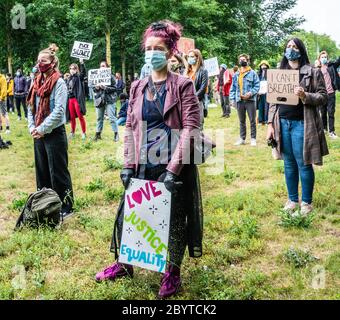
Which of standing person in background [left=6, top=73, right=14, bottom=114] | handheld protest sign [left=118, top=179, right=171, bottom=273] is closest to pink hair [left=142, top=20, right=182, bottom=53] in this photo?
→ handheld protest sign [left=118, top=179, right=171, bottom=273]

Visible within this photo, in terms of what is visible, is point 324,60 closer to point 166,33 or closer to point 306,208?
point 306,208

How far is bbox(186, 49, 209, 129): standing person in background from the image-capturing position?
8.09 m

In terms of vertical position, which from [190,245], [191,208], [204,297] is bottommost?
[204,297]

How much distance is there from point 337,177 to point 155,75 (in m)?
4.52

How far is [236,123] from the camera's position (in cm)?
1570

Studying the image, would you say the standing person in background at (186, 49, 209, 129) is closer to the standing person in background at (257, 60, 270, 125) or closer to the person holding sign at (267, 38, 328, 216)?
the person holding sign at (267, 38, 328, 216)

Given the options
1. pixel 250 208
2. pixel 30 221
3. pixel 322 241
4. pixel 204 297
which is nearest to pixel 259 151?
pixel 250 208

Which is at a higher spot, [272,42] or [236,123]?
[272,42]

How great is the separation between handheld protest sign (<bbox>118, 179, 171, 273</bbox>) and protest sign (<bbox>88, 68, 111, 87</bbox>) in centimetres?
856

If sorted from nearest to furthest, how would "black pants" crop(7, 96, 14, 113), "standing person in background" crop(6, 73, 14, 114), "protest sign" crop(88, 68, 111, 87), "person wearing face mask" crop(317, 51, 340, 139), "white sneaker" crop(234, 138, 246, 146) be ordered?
"person wearing face mask" crop(317, 51, 340, 139) → "white sneaker" crop(234, 138, 246, 146) → "protest sign" crop(88, 68, 111, 87) → "standing person in background" crop(6, 73, 14, 114) → "black pants" crop(7, 96, 14, 113)

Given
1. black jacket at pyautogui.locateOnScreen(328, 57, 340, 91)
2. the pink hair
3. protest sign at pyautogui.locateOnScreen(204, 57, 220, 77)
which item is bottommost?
black jacket at pyautogui.locateOnScreen(328, 57, 340, 91)

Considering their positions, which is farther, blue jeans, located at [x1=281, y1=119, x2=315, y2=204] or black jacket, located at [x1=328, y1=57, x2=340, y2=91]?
black jacket, located at [x1=328, y1=57, x2=340, y2=91]

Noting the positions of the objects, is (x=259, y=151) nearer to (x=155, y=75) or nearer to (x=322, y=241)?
(x=322, y=241)

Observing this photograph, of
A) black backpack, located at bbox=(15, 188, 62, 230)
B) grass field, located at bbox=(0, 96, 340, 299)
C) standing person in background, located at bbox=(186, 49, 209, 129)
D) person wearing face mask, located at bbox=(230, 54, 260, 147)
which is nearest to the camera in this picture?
grass field, located at bbox=(0, 96, 340, 299)
